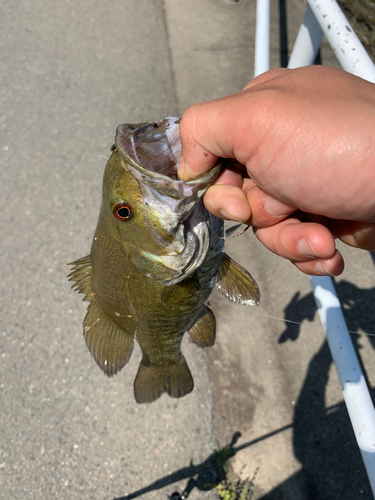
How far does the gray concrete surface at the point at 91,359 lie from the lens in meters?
2.57

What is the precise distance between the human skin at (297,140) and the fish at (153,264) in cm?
13

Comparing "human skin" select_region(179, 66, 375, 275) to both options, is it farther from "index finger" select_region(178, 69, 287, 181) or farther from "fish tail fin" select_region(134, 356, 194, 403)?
"fish tail fin" select_region(134, 356, 194, 403)

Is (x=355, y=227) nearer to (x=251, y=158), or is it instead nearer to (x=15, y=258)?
(x=251, y=158)

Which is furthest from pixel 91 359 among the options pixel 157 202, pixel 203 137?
pixel 203 137

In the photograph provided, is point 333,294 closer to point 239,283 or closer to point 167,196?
point 239,283

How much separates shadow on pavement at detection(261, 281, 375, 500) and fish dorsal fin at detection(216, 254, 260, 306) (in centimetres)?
156

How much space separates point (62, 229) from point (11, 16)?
3.00 meters

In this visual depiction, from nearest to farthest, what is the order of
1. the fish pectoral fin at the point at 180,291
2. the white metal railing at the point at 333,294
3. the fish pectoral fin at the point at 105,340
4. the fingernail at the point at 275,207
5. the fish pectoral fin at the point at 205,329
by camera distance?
the fingernail at the point at 275,207 < the fish pectoral fin at the point at 180,291 < the white metal railing at the point at 333,294 < the fish pectoral fin at the point at 105,340 < the fish pectoral fin at the point at 205,329

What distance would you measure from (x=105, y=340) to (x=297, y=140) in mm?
1273

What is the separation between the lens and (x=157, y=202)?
121 centimetres

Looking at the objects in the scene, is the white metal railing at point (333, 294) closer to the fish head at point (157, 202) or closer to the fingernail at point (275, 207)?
the fingernail at point (275, 207)

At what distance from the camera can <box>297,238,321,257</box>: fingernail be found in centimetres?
128

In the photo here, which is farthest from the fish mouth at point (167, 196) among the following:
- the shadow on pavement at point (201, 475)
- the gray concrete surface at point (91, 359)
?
the shadow on pavement at point (201, 475)

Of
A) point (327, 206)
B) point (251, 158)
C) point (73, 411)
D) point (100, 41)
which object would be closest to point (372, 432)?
point (327, 206)
